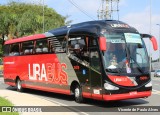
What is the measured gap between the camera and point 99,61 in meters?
15.7

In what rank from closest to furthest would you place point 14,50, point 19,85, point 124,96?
point 124,96, point 19,85, point 14,50

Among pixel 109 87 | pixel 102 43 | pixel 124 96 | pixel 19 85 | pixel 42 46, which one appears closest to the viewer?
pixel 102 43

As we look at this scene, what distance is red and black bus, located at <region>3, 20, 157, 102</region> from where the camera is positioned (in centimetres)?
1543

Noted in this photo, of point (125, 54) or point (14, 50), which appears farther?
point (14, 50)

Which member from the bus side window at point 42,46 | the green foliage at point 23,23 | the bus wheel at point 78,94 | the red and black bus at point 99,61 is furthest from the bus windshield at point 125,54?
Result: the green foliage at point 23,23

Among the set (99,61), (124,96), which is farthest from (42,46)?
(124,96)

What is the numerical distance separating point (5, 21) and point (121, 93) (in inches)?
1612

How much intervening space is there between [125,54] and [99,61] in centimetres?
107

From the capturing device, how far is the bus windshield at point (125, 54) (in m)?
15.5

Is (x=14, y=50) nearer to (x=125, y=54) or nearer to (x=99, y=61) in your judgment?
(x=99, y=61)

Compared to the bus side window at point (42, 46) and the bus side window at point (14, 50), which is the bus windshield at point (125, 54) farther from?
the bus side window at point (14, 50)

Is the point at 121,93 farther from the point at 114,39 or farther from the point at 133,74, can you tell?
the point at 114,39

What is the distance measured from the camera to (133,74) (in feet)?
51.6

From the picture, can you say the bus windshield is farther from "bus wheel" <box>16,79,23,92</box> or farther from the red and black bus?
"bus wheel" <box>16,79,23,92</box>
